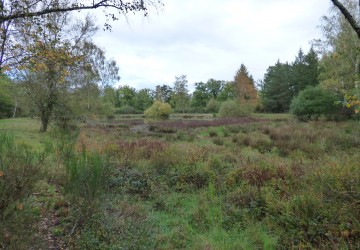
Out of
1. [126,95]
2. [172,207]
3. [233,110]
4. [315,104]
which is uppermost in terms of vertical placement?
[126,95]

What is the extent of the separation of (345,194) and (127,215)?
3.12m

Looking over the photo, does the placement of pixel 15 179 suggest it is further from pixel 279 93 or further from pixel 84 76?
pixel 279 93

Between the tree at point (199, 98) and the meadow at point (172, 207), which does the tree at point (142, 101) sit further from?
the meadow at point (172, 207)

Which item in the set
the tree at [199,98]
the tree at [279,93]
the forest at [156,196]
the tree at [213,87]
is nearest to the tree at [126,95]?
the tree at [199,98]

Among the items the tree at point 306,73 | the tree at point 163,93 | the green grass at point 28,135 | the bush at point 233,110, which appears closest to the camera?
the green grass at point 28,135

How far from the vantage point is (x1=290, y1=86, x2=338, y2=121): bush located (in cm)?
2370

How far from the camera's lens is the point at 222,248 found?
3102 mm

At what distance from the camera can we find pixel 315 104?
23984 millimetres

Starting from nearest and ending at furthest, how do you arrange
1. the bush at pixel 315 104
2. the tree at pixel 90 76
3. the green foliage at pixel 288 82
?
the tree at pixel 90 76 < the bush at pixel 315 104 < the green foliage at pixel 288 82

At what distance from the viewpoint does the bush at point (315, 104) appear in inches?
933

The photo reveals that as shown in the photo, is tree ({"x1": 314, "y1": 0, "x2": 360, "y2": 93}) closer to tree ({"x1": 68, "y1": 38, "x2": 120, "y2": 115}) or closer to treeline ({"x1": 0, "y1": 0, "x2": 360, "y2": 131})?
treeline ({"x1": 0, "y1": 0, "x2": 360, "y2": 131})

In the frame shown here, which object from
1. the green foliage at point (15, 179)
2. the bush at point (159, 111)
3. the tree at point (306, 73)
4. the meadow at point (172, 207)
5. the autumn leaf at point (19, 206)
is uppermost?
the tree at point (306, 73)

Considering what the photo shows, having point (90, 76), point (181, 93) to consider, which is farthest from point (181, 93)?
point (90, 76)

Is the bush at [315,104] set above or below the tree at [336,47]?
below
